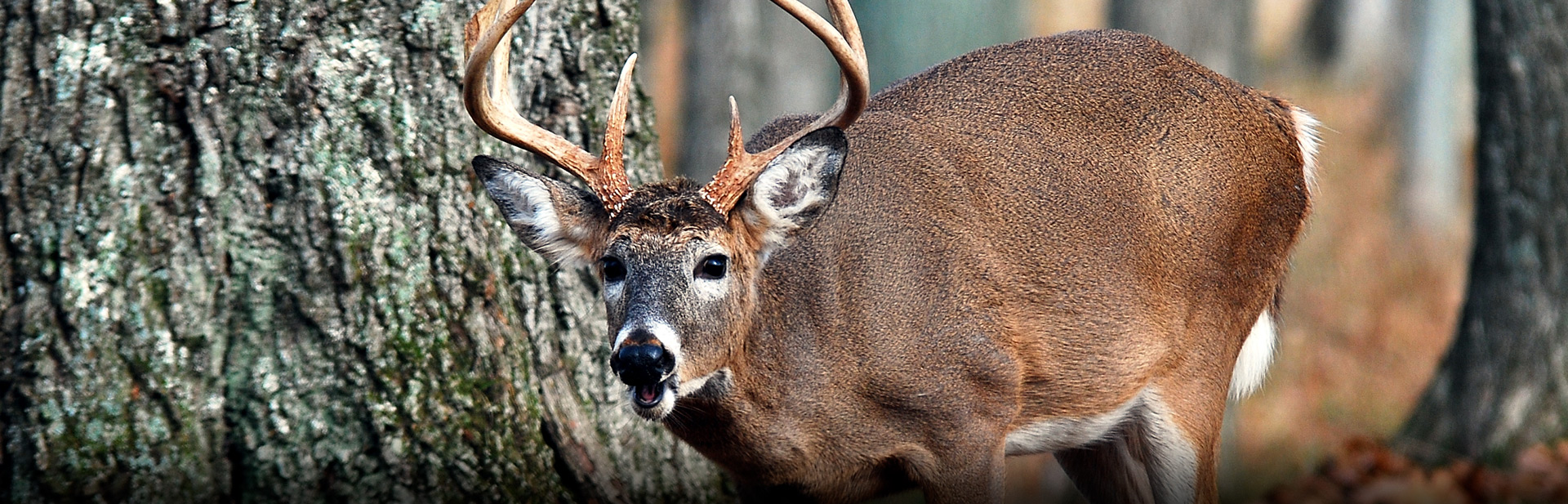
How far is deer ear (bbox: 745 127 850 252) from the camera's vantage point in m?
4.04

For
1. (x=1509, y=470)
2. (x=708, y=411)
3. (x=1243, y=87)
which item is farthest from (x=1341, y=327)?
(x=708, y=411)

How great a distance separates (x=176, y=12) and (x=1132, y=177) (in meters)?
3.01

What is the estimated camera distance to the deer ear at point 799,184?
4.04m

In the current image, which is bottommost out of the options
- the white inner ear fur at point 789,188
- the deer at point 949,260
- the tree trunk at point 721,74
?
the tree trunk at point 721,74

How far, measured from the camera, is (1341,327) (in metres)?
12.0

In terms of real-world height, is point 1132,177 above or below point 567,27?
below

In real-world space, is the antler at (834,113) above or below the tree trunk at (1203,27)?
above

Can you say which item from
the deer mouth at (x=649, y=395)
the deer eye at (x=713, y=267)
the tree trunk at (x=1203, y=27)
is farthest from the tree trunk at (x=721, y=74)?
the deer mouth at (x=649, y=395)

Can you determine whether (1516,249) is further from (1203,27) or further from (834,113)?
(834,113)

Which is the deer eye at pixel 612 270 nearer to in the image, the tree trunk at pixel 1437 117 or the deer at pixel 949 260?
the deer at pixel 949 260

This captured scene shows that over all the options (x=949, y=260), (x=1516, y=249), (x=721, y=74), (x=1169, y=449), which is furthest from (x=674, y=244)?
(x=721, y=74)

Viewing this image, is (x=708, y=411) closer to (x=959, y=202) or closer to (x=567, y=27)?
(x=959, y=202)

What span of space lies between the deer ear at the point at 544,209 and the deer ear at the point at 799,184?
457mm

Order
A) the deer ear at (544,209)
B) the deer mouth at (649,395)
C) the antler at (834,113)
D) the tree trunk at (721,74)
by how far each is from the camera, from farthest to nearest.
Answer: the tree trunk at (721,74) → the deer ear at (544,209) → the antler at (834,113) → the deer mouth at (649,395)
